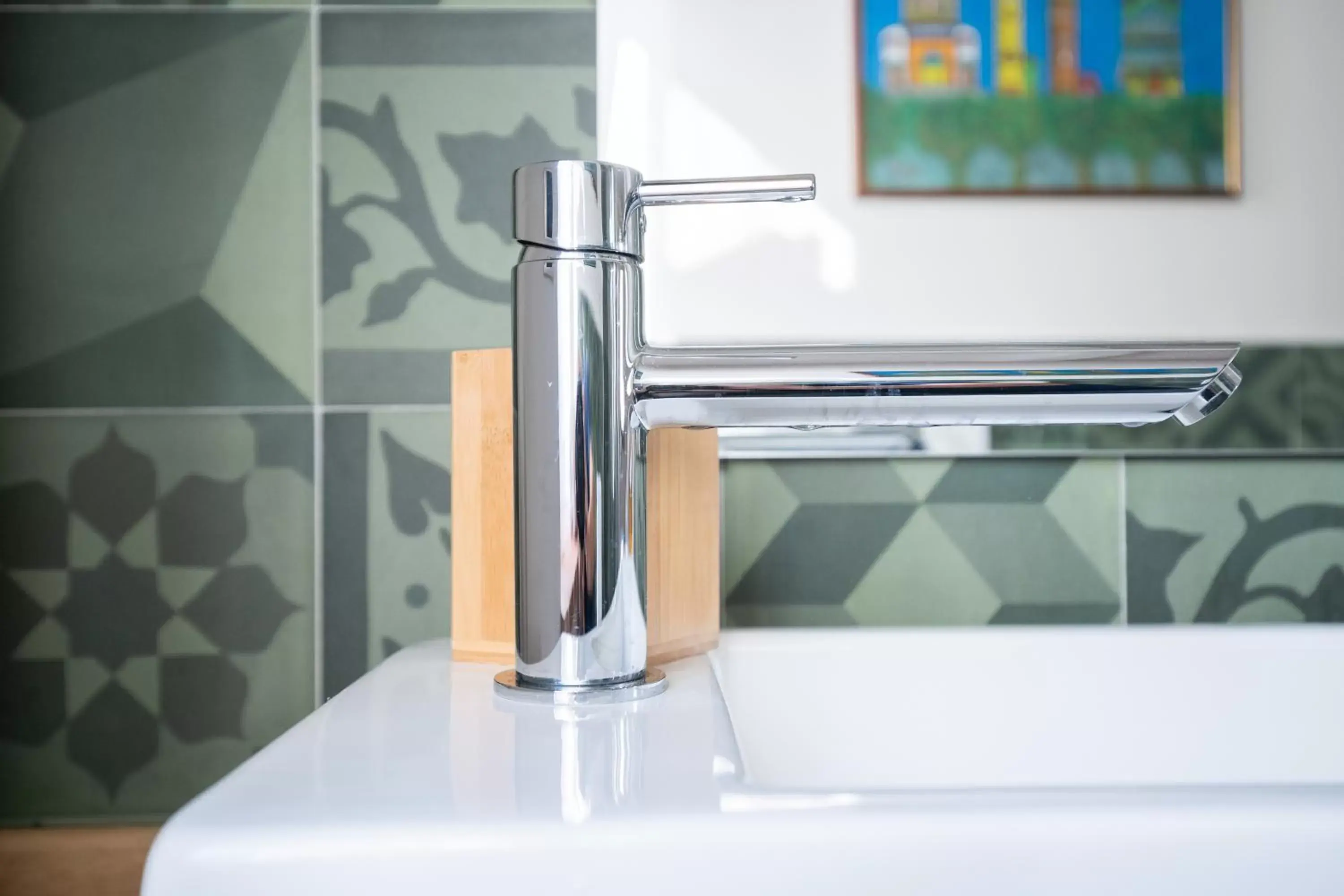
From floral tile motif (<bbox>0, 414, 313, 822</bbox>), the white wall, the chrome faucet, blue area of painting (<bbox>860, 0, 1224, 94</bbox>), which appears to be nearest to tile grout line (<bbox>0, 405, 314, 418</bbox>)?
floral tile motif (<bbox>0, 414, 313, 822</bbox>)

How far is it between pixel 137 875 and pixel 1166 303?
0.95m

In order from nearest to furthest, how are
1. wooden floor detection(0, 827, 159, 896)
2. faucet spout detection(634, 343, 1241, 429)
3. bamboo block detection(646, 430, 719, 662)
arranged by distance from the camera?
faucet spout detection(634, 343, 1241, 429) < bamboo block detection(646, 430, 719, 662) < wooden floor detection(0, 827, 159, 896)

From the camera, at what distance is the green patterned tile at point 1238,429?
85 centimetres

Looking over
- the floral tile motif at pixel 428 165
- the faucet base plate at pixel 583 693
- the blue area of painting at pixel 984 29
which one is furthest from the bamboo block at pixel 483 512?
the blue area of painting at pixel 984 29

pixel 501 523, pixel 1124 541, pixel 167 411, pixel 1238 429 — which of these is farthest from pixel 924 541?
pixel 167 411

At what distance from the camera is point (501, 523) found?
0.58 metres

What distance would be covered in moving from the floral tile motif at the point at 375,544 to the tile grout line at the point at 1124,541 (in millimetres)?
555

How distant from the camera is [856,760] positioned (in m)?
0.59

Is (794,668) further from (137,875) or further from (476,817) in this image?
(137,875)

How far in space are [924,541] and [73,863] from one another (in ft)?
2.39

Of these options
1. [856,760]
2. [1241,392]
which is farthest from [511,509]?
[1241,392]

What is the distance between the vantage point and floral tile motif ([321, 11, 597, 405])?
2.80 feet

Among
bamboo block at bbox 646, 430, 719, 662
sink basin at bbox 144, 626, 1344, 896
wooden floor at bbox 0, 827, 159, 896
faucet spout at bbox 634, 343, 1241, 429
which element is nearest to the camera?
sink basin at bbox 144, 626, 1344, 896

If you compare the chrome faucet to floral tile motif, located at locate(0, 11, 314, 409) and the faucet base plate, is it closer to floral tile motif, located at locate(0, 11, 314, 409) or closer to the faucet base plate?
the faucet base plate
